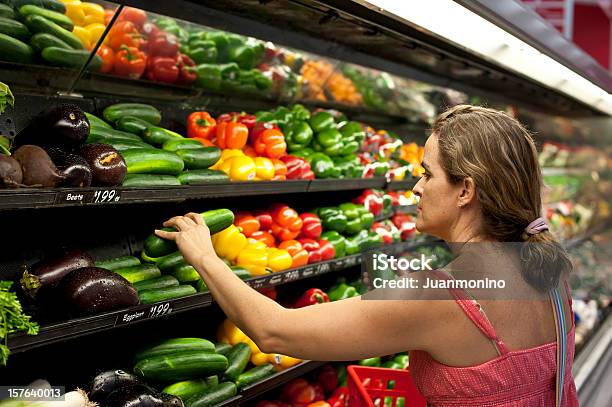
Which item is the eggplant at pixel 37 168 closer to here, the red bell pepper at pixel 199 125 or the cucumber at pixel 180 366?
the cucumber at pixel 180 366

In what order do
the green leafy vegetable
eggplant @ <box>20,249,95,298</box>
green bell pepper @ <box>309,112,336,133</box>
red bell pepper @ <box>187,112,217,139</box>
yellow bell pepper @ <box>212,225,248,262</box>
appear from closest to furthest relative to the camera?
the green leafy vegetable → eggplant @ <box>20,249,95,298</box> → yellow bell pepper @ <box>212,225,248,262</box> → red bell pepper @ <box>187,112,217,139</box> → green bell pepper @ <box>309,112,336,133</box>

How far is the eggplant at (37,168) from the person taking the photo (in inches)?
72.7

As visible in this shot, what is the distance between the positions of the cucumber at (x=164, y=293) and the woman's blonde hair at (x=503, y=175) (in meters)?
1.06

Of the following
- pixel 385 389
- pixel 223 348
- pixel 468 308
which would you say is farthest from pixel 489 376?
pixel 223 348

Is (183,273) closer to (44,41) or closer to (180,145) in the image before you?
(180,145)

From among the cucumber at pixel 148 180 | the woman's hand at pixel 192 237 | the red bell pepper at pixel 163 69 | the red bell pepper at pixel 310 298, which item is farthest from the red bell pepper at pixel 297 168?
the woman's hand at pixel 192 237

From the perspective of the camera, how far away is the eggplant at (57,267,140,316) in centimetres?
193

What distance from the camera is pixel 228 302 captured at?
191 cm

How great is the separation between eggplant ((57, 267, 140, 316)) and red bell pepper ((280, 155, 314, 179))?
1415mm

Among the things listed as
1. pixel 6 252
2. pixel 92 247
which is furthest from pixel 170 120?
pixel 6 252

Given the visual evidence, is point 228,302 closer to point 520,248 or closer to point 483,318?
point 483,318

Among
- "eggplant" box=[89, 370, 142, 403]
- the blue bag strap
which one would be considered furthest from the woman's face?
"eggplant" box=[89, 370, 142, 403]

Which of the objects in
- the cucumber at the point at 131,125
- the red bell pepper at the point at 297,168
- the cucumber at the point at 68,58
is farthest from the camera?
the red bell pepper at the point at 297,168

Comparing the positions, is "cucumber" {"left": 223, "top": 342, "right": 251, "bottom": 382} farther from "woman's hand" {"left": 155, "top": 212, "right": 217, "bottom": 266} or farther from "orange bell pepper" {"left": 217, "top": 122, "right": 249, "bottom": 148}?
"orange bell pepper" {"left": 217, "top": 122, "right": 249, "bottom": 148}
